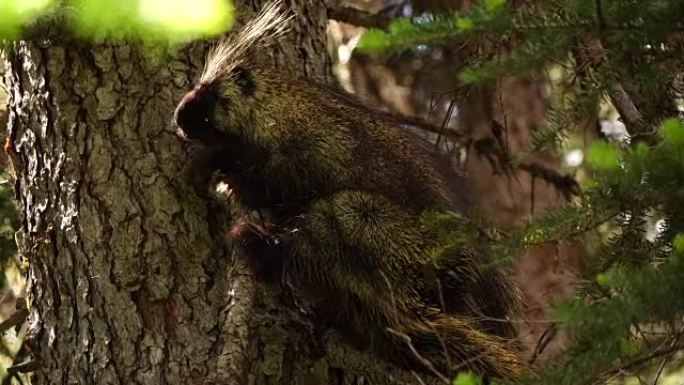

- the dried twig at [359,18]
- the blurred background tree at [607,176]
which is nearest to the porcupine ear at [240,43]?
the dried twig at [359,18]

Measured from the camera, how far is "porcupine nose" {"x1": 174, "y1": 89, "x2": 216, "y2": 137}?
3.54m

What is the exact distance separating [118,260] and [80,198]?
10.5 inches

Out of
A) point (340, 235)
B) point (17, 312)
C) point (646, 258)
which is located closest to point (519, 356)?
point (340, 235)

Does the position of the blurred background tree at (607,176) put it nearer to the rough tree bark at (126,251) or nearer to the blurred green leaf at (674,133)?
the blurred green leaf at (674,133)

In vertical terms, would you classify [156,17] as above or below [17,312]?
above

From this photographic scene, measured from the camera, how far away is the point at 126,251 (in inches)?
134

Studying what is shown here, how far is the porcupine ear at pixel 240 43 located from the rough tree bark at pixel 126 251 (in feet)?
0.62

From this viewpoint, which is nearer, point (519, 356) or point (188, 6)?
point (188, 6)

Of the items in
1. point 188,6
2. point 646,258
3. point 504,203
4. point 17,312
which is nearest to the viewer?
point 188,6

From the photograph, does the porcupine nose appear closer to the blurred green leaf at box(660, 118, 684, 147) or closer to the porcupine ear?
the porcupine ear

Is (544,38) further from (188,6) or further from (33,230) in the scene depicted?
(33,230)

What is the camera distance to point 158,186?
3.50 m

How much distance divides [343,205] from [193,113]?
0.65 m

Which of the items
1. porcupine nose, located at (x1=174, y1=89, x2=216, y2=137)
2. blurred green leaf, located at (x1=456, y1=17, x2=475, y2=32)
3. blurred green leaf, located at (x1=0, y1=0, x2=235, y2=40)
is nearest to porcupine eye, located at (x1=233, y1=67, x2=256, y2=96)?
porcupine nose, located at (x1=174, y1=89, x2=216, y2=137)
